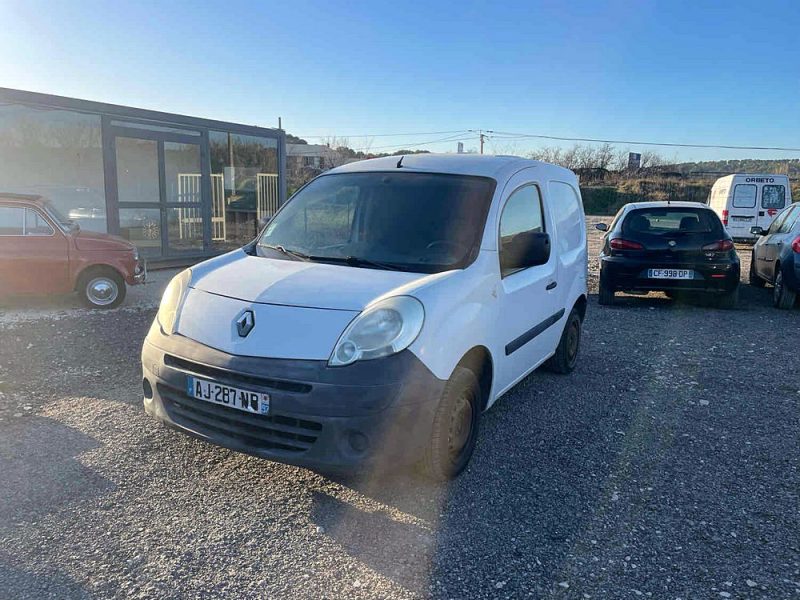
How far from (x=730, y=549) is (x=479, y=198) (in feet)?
8.09

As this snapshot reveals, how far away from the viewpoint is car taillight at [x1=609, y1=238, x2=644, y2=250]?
905 cm

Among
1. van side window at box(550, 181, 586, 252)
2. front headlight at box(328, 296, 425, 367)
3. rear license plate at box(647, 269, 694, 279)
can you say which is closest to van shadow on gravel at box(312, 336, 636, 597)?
front headlight at box(328, 296, 425, 367)

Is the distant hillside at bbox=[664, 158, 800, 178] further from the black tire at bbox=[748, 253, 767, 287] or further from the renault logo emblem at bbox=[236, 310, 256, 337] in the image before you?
the renault logo emblem at bbox=[236, 310, 256, 337]

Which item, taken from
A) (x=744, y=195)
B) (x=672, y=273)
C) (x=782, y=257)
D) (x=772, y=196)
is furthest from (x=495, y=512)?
(x=772, y=196)

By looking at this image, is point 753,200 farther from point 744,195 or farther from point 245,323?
point 245,323

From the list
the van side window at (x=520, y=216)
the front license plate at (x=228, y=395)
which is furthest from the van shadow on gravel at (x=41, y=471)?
the van side window at (x=520, y=216)

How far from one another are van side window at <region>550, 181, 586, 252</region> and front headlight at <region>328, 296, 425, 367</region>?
248 cm

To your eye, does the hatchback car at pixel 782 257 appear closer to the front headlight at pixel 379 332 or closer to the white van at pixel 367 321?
the white van at pixel 367 321

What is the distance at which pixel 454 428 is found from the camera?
3670mm

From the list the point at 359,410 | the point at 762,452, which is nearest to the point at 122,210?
the point at 359,410

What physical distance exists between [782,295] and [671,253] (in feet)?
6.61

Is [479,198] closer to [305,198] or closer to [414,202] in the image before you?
[414,202]

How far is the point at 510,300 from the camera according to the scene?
13.8 feet

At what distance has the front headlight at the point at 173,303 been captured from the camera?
3.72 meters
